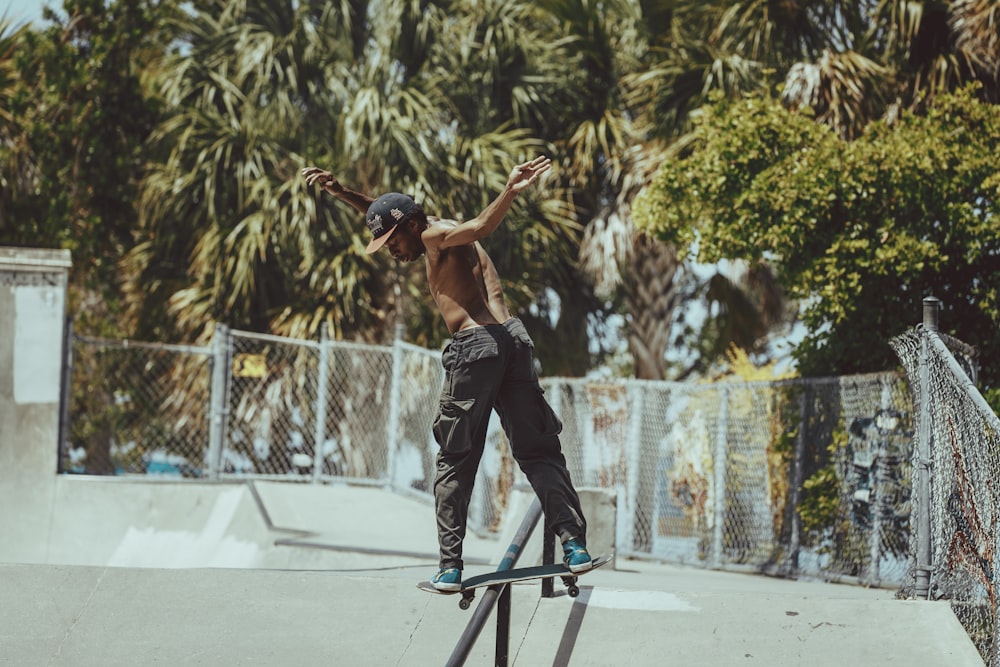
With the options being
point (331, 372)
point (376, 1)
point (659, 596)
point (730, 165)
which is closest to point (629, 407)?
point (730, 165)

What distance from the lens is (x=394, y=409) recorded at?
43.5 feet

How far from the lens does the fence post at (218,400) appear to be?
1275cm

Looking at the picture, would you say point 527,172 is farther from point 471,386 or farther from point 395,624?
point 395,624

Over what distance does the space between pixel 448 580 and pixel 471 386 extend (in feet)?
2.78

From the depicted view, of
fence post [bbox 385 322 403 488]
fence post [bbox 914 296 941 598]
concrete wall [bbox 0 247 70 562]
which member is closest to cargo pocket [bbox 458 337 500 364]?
fence post [bbox 914 296 941 598]

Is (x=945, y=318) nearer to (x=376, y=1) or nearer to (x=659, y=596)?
(x=659, y=596)

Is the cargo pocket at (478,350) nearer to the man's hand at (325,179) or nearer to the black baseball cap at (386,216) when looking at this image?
the black baseball cap at (386,216)

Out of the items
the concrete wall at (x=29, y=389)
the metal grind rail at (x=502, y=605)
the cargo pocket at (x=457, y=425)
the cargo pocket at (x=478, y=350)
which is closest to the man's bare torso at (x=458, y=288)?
the cargo pocket at (x=478, y=350)

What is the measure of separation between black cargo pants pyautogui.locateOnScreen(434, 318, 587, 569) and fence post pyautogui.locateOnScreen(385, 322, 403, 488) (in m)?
7.72

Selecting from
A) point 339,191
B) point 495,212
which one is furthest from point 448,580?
point 339,191

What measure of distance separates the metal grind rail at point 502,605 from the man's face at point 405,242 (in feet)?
4.45

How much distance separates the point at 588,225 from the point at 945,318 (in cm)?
706

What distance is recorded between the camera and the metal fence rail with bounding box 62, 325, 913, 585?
9680mm

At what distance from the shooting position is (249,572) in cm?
636
